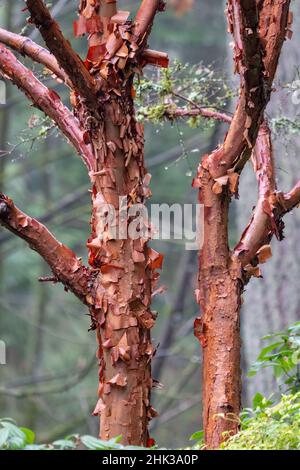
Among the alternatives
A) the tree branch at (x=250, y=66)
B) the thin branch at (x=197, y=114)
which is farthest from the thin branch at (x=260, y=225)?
the thin branch at (x=197, y=114)

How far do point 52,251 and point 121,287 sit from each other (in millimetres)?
202

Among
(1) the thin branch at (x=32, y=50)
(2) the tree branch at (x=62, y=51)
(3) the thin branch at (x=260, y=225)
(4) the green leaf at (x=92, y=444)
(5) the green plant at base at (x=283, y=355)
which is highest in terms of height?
(1) the thin branch at (x=32, y=50)

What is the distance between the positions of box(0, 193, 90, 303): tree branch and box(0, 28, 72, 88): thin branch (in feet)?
1.59

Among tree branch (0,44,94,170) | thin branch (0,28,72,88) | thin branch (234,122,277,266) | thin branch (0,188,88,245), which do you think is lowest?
thin branch (234,122,277,266)

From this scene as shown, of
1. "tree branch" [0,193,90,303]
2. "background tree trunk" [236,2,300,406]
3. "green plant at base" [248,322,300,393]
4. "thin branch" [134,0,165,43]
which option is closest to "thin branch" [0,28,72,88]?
"thin branch" [134,0,165,43]

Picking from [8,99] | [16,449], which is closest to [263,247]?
[16,449]

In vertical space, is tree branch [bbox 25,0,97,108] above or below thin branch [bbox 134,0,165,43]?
below

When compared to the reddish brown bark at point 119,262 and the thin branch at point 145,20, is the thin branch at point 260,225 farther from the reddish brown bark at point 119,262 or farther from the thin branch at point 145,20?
the thin branch at point 145,20

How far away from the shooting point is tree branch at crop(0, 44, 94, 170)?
2.43 meters

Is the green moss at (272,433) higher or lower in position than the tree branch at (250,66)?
lower

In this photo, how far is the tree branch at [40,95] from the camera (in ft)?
7.98

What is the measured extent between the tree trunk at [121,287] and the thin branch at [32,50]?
0.31 metres

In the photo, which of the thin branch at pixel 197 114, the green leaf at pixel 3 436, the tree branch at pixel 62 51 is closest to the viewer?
the green leaf at pixel 3 436

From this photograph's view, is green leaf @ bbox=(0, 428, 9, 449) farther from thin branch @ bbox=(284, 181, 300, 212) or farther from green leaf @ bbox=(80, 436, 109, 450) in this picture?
thin branch @ bbox=(284, 181, 300, 212)
